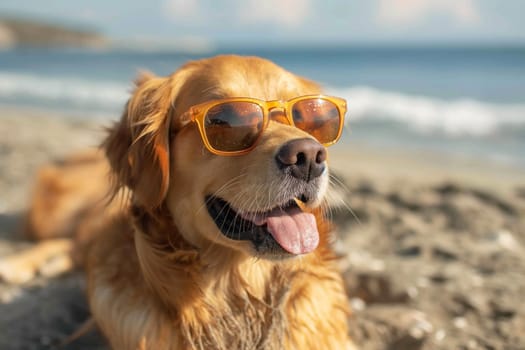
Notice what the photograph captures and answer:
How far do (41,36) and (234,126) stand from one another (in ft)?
305

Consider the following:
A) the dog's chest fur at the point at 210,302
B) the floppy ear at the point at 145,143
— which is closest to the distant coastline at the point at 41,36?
the floppy ear at the point at 145,143

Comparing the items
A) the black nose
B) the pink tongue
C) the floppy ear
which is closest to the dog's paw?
the floppy ear

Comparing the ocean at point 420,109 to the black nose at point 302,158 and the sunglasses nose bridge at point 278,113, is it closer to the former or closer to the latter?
the sunglasses nose bridge at point 278,113

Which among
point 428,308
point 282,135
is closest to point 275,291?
point 282,135

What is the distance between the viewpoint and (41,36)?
87000 mm

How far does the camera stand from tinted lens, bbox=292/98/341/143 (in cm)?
251

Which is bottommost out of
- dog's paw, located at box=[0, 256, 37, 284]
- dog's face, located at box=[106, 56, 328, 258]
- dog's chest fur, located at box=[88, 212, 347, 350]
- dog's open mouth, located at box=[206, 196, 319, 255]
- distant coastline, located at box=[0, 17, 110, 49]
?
distant coastline, located at box=[0, 17, 110, 49]

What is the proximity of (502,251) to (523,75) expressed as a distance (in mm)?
20001

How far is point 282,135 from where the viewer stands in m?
2.33

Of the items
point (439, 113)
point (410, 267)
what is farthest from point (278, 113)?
point (439, 113)

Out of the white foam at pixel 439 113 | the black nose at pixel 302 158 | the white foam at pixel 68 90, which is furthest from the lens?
the white foam at pixel 68 90

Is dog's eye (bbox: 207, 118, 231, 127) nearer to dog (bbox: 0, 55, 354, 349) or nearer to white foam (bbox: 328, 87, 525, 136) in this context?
dog (bbox: 0, 55, 354, 349)

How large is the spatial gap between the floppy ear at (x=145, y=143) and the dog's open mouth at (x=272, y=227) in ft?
0.82

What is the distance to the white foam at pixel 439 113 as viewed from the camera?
11.1 metres
